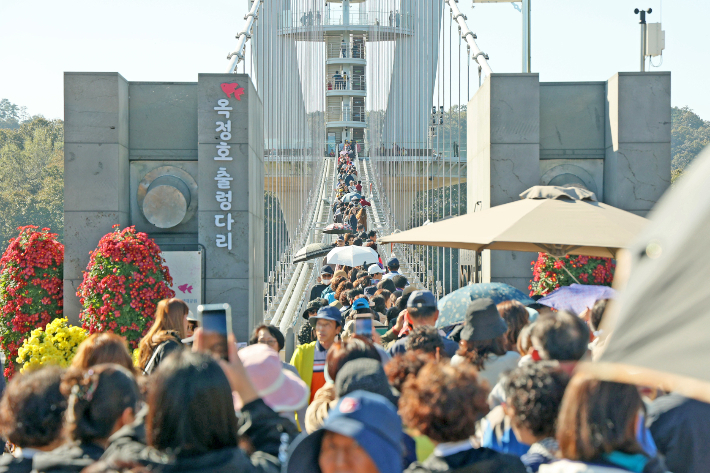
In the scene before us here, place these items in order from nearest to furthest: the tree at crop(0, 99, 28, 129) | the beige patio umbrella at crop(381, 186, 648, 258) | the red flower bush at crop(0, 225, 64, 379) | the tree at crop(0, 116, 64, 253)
→ 1. the beige patio umbrella at crop(381, 186, 648, 258)
2. the red flower bush at crop(0, 225, 64, 379)
3. the tree at crop(0, 116, 64, 253)
4. the tree at crop(0, 99, 28, 129)

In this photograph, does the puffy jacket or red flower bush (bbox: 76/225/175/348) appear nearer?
the puffy jacket

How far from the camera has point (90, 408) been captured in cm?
255

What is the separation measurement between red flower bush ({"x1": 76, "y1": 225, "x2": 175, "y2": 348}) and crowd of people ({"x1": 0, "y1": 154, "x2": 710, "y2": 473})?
18.4 feet

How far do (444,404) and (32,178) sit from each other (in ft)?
227

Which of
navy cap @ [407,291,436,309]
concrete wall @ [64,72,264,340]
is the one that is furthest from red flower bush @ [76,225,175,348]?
navy cap @ [407,291,436,309]

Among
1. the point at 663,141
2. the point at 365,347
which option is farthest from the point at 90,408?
the point at 663,141

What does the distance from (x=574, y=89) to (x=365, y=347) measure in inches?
332

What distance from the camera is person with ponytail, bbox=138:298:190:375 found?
4.38 metres

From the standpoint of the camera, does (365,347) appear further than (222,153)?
No

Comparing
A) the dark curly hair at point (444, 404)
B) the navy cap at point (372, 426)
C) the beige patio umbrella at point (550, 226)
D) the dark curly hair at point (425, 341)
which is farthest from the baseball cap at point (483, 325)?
the navy cap at point (372, 426)

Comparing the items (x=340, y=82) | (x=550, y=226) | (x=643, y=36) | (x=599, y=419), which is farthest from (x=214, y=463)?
(x=340, y=82)

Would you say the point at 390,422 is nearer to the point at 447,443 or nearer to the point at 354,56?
the point at 447,443

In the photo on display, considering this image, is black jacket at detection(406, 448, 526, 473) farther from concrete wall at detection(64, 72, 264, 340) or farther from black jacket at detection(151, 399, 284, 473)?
concrete wall at detection(64, 72, 264, 340)

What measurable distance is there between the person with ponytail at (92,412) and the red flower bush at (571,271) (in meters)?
7.60
